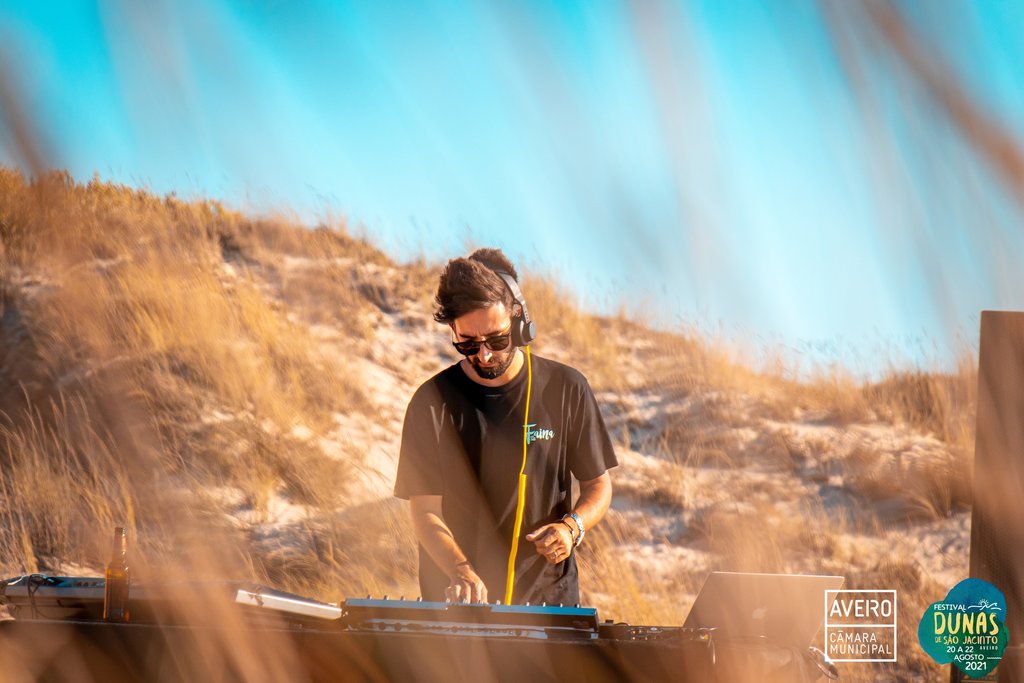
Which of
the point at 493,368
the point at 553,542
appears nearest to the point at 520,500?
the point at 553,542

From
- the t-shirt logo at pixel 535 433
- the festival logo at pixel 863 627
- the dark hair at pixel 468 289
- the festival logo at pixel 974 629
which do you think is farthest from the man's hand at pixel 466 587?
the festival logo at pixel 863 627

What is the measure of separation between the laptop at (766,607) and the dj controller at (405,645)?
4 centimetres

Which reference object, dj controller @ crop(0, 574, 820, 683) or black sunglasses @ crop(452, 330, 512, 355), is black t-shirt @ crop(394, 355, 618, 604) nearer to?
black sunglasses @ crop(452, 330, 512, 355)

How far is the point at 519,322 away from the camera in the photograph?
215cm

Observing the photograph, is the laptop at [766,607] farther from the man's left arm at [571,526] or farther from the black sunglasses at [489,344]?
the black sunglasses at [489,344]

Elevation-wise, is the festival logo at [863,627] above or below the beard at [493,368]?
below

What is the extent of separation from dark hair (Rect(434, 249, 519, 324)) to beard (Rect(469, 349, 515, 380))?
11 cm

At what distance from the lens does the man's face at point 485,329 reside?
2.04 m

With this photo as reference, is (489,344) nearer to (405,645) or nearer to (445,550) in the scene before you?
(445,550)

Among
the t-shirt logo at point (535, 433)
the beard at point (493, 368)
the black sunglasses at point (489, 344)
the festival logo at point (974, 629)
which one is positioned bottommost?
the festival logo at point (974, 629)

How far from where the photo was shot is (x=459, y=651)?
1.05 metres

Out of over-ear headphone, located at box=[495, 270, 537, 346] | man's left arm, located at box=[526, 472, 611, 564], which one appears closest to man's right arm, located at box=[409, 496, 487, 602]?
man's left arm, located at box=[526, 472, 611, 564]

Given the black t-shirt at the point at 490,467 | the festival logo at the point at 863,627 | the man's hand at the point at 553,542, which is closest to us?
the man's hand at the point at 553,542

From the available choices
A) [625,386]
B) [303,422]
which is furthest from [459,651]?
[625,386]
